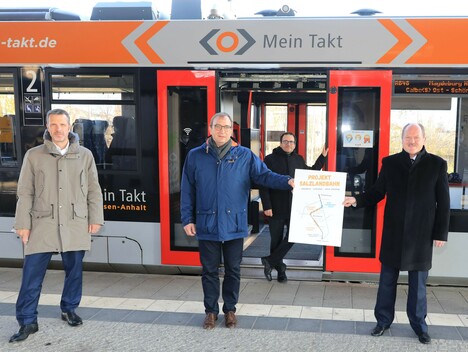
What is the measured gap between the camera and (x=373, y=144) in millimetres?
4883

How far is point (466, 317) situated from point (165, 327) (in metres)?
2.63

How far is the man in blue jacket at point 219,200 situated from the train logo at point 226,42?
131 cm

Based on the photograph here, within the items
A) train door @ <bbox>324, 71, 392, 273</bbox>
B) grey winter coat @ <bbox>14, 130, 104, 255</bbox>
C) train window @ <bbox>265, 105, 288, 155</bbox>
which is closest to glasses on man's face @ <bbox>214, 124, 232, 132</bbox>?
grey winter coat @ <bbox>14, 130, 104, 255</bbox>

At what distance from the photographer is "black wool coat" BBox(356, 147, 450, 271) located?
3.58 metres

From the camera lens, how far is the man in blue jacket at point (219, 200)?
3834mm

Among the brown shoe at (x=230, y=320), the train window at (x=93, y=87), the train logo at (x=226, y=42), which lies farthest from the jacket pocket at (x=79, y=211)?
the train logo at (x=226, y=42)

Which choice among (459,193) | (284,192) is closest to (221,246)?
(284,192)

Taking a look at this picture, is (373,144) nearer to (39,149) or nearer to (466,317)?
(466,317)

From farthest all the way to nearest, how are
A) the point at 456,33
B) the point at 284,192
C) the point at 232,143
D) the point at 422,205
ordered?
the point at 284,192
the point at 456,33
the point at 232,143
the point at 422,205

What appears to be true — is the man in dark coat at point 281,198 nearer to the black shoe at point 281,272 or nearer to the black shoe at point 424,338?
the black shoe at point 281,272

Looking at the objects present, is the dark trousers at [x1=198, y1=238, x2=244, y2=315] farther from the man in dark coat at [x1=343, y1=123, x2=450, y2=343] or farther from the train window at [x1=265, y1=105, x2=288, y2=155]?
the train window at [x1=265, y1=105, x2=288, y2=155]

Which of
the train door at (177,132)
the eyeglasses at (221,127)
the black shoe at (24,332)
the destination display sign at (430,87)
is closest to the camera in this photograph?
the black shoe at (24,332)

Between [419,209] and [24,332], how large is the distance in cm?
321

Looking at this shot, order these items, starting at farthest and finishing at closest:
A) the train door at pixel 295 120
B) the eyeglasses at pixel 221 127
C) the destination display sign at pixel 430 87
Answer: the train door at pixel 295 120 → the destination display sign at pixel 430 87 → the eyeglasses at pixel 221 127
